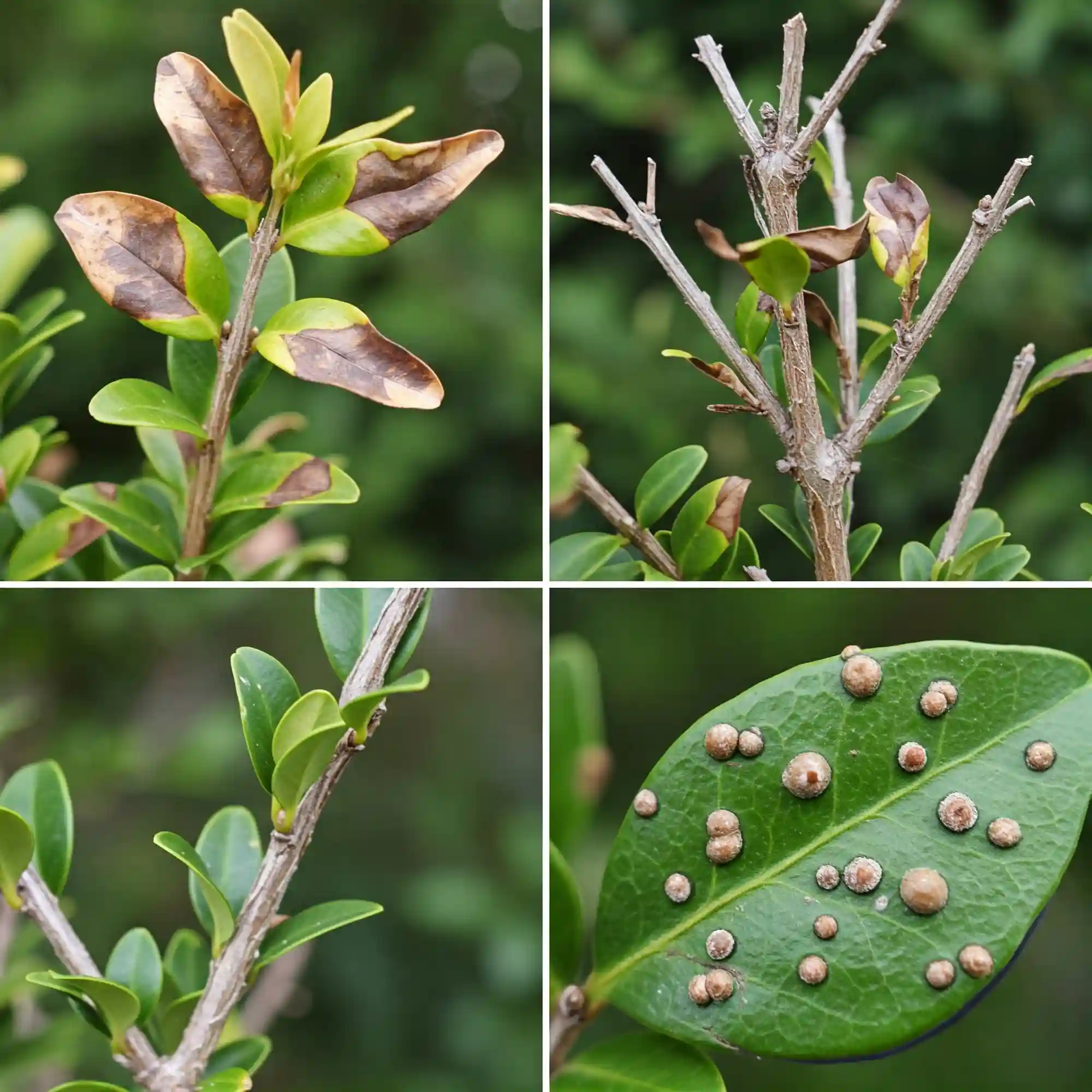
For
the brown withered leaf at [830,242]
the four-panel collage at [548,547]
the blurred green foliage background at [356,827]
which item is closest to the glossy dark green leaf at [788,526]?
the four-panel collage at [548,547]

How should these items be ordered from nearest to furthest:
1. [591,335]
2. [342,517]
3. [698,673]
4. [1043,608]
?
[1043,608]
[698,673]
[591,335]
[342,517]

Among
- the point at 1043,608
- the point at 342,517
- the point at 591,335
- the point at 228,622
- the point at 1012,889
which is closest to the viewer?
the point at 1012,889

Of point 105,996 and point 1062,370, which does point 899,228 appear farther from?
point 105,996

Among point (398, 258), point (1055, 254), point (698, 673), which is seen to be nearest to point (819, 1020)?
point (698, 673)

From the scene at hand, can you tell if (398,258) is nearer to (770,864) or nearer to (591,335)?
(591,335)

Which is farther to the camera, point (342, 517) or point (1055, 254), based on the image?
point (342, 517)

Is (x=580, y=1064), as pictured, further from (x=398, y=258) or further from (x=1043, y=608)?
(x=398, y=258)

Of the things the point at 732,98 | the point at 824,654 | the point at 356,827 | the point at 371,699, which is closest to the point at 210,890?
the point at 371,699

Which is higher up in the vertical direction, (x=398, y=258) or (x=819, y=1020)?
(x=398, y=258)

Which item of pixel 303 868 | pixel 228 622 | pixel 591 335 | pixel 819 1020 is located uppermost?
pixel 591 335
